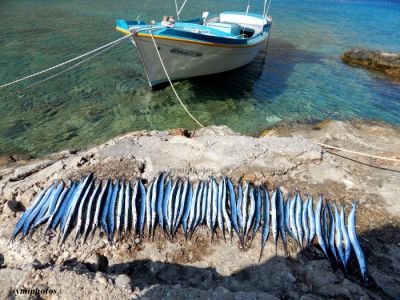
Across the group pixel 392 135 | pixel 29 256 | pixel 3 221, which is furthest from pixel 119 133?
pixel 392 135

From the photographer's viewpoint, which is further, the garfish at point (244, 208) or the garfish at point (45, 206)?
the garfish at point (244, 208)

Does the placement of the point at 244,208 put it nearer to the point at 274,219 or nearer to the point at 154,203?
the point at 274,219

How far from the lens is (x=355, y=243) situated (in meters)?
4.61

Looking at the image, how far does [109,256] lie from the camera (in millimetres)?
4441

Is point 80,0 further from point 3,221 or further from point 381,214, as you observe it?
point 381,214

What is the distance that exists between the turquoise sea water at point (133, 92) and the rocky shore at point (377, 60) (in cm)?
85

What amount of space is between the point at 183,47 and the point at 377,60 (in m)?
13.9

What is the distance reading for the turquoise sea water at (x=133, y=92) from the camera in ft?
31.3

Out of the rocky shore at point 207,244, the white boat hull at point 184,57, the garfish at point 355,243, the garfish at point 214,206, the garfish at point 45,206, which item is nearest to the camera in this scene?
the rocky shore at point 207,244

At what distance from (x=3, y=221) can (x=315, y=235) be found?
538cm

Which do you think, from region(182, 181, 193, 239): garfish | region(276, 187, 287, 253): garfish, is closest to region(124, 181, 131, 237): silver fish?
region(182, 181, 193, 239): garfish

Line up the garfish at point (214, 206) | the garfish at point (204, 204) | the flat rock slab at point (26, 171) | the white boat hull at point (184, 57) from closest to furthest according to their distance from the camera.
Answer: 1. the garfish at point (214, 206)
2. the garfish at point (204, 204)
3. the flat rock slab at point (26, 171)
4. the white boat hull at point (184, 57)

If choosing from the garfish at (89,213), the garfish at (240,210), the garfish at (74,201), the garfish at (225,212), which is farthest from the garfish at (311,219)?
the garfish at (74,201)

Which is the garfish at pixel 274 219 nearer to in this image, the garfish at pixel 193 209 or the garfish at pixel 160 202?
the garfish at pixel 193 209
